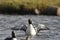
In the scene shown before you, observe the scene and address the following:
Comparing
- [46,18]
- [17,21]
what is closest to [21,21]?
Answer: [17,21]

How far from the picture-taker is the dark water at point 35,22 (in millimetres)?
22427

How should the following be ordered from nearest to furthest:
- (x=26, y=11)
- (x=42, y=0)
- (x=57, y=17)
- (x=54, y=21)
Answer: (x=54, y=21), (x=57, y=17), (x=26, y=11), (x=42, y=0)

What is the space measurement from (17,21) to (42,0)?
265 inches

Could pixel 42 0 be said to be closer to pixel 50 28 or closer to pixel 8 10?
pixel 8 10

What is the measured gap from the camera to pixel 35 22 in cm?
3030

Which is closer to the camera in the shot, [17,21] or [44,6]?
[17,21]

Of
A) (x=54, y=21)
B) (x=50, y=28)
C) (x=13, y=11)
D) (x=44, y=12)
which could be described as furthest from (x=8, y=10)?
(x=50, y=28)

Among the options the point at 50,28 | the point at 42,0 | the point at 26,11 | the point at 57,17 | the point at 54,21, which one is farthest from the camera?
the point at 42,0

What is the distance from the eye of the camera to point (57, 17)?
106 ft

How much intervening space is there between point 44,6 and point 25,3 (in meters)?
1.88

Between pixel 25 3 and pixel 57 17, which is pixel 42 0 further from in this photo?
pixel 57 17

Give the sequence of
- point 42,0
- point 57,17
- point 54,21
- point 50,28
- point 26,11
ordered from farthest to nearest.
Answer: point 42,0 < point 26,11 < point 57,17 < point 54,21 < point 50,28

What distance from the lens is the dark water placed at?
22.4 meters

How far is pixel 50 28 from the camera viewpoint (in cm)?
2638
